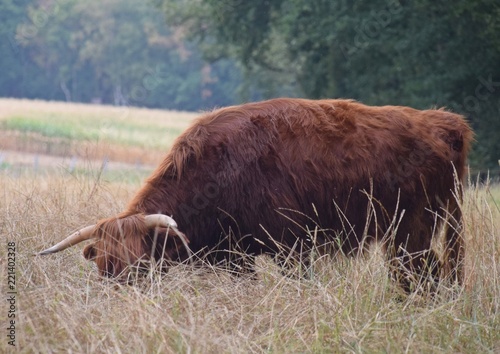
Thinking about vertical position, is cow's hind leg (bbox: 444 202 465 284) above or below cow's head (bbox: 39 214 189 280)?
below

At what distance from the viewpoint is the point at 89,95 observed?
2611 inches

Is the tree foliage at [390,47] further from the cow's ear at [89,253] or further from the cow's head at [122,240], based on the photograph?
the cow's ear at [89,253]

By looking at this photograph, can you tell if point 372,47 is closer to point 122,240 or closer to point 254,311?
point 122,240

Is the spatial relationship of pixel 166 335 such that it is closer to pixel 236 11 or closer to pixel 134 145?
pixel 236 11

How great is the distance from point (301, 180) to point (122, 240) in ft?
4.67

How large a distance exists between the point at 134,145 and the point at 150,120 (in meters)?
8.82

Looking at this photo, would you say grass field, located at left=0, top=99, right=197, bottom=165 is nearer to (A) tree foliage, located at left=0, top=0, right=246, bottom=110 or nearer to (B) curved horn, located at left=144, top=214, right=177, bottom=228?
(B) curved horn, located at left=144, top=214, right=177, bottom=228

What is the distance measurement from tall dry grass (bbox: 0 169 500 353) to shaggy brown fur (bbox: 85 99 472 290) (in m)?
0.34

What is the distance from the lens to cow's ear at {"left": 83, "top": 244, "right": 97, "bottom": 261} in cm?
569

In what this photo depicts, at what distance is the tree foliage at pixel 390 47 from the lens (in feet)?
70.7

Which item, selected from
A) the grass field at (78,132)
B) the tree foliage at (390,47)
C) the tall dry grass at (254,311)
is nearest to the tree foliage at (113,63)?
the grass field at (78,132)

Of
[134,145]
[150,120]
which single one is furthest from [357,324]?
[150,120]

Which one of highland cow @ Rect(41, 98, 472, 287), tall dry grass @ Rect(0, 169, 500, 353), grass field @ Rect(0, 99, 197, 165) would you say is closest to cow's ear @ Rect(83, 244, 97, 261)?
tall dry grass @ Rect(0, 169, 500, 353)

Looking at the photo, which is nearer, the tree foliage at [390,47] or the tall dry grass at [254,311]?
the tall dry grass at [254,311]
